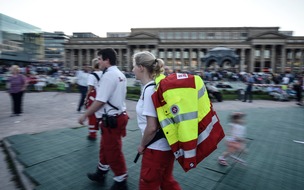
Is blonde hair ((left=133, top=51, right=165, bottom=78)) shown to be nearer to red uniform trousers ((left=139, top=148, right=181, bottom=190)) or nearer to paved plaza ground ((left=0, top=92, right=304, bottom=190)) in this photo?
red uniform trousers ((left=139, top=148, right=181, bottom=190))

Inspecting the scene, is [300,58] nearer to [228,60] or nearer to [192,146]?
[228,60]

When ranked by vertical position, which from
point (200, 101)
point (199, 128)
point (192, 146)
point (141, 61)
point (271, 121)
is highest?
point (141, 61)

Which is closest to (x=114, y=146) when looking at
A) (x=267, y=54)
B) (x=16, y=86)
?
(x=16, y=86)

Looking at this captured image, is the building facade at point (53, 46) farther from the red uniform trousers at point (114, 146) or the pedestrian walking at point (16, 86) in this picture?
the red uniform trousers at point (114, 146)

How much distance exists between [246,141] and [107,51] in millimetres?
4719

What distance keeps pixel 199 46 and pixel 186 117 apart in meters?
80.8

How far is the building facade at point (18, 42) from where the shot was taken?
74.6 m

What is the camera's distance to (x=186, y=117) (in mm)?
1851

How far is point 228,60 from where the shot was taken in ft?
114

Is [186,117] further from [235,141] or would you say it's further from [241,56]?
[241,56]

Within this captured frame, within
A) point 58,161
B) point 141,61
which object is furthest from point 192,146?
point 58,161

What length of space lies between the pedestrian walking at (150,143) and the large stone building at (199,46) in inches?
2982

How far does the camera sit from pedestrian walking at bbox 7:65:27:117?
860 centimetres

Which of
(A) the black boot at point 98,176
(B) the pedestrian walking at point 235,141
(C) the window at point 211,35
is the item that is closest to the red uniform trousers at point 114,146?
(A) the black boot at point 98,176
